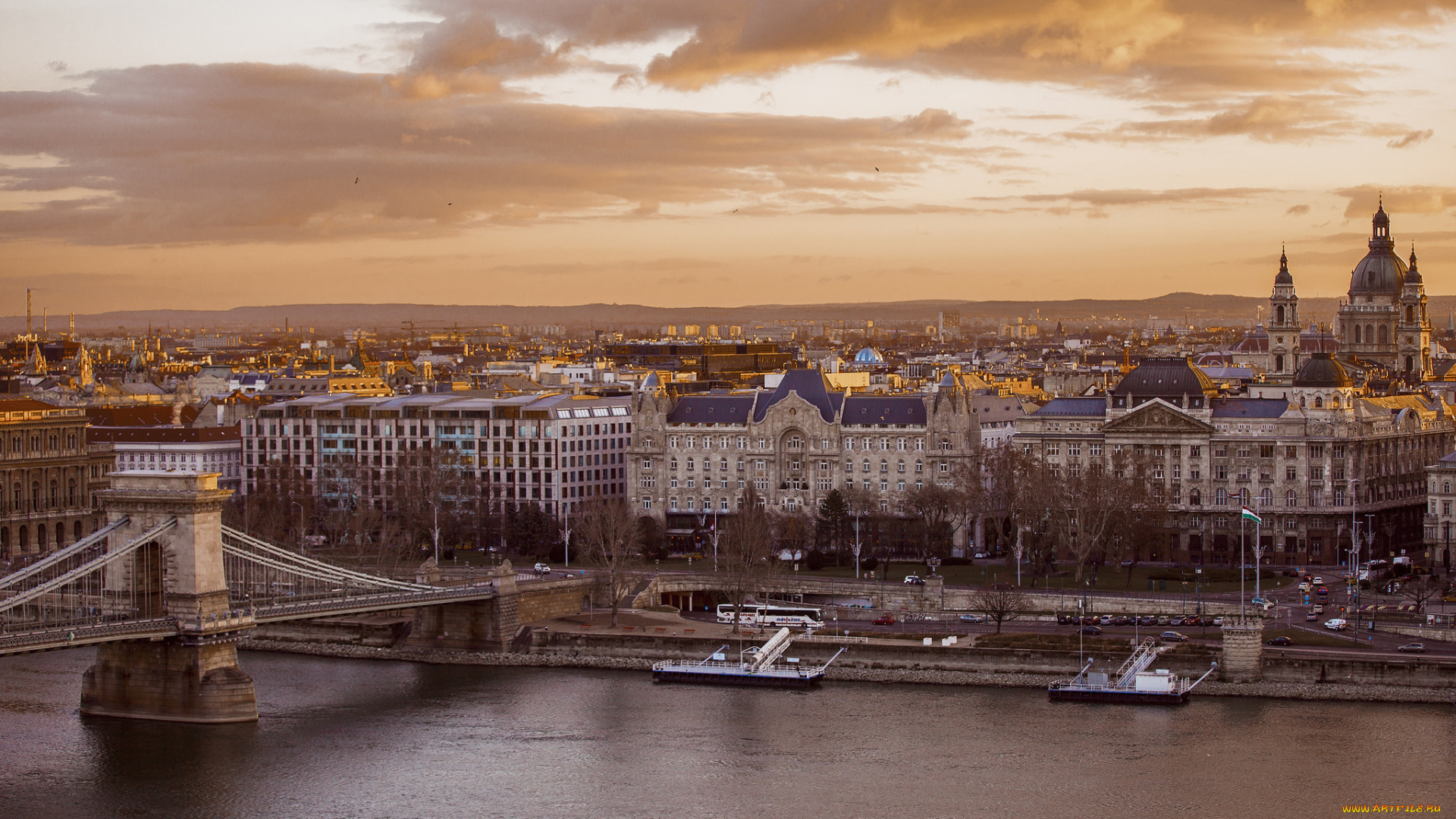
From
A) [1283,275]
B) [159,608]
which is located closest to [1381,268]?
[1283,275]

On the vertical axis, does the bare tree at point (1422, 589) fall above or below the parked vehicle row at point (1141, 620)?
above

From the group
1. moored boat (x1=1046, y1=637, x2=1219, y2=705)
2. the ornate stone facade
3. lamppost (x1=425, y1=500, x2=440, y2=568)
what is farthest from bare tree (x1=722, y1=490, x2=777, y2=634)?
moored boat (x1=1046, y1=637, x2=1219, y2=705)

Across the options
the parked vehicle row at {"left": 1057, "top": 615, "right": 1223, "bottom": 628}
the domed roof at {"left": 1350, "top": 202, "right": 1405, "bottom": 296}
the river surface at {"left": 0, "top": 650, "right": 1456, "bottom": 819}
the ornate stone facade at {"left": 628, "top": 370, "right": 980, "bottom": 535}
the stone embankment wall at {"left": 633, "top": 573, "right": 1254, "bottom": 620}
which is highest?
the domed roof at {"left": 1350, "top": 202, "right": 1405, "bottom": 296}

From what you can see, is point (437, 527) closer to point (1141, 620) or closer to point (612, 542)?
point (612, 542)

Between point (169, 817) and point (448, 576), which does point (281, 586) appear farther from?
point (169, 817)

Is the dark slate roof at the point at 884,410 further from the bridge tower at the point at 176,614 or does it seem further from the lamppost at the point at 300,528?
the bridge tower at the point at 176,614

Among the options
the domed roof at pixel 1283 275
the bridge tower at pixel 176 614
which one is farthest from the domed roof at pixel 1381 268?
the bridge tower at pixel 176 614

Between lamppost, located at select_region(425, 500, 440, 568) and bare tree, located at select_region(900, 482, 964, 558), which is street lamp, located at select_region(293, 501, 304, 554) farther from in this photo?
bare tree, located at select_region(900, 482, 964, 558)

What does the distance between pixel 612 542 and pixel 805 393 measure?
934 inches

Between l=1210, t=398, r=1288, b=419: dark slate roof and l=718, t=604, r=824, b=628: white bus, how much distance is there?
28230 mm

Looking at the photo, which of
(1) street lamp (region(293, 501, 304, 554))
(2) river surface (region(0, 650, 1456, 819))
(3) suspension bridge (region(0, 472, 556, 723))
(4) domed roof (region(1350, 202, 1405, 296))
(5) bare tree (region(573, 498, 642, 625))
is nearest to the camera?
(2) river surface (region(0, 650, 1456, 819))

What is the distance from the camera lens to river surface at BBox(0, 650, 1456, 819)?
63.7m

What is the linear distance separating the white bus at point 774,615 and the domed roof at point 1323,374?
106 feet

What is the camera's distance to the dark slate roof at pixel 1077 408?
115875 mm
